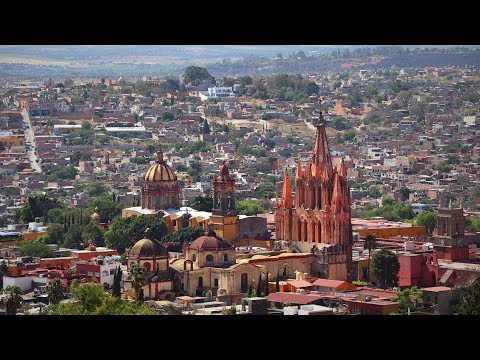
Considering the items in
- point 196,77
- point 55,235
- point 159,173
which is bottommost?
point 55,235

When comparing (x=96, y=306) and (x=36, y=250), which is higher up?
(x=96, y=306)

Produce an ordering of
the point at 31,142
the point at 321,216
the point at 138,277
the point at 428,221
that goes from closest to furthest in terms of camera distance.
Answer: the point at 138,277 < the point at 321,216 < the point at 428,221 < the point at 31,142

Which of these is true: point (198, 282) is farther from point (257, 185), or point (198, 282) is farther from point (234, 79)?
A: point (234, 79)

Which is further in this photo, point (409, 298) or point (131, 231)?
point (131, 231)

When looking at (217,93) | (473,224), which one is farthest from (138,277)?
(217,93)

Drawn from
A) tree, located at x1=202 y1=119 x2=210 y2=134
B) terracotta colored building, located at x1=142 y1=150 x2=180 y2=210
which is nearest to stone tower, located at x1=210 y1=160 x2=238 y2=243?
terracotta colored building, located at x1=142 y1=150 x2=180 y2=210

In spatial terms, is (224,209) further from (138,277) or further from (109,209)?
(109,209)
